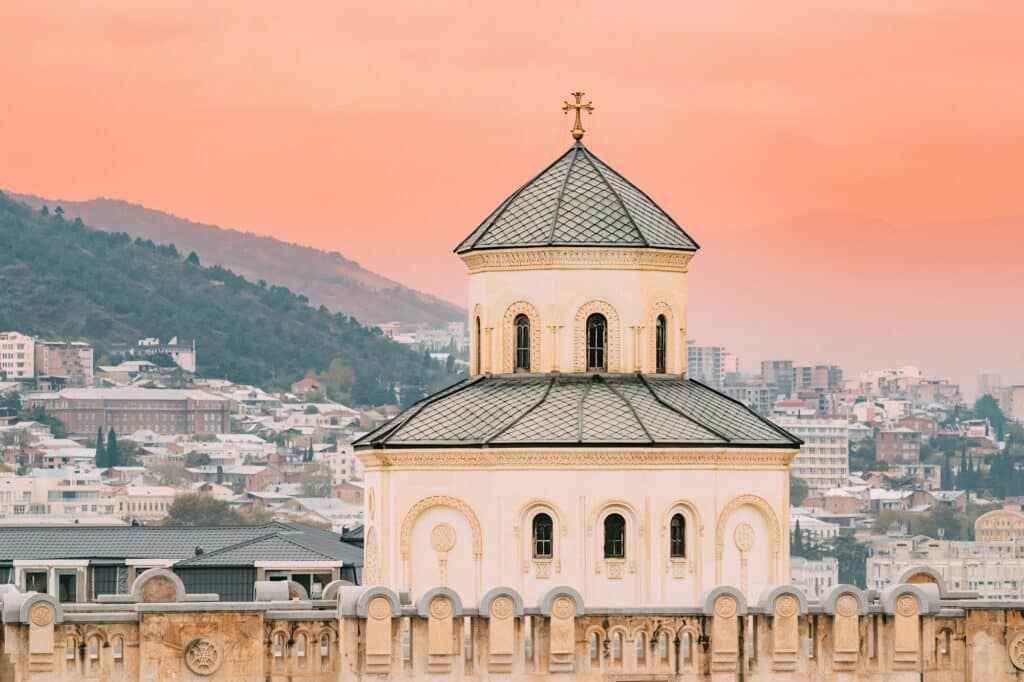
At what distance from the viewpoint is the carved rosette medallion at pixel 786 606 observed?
252ft

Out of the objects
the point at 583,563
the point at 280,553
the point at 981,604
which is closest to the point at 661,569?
the point at 583,563

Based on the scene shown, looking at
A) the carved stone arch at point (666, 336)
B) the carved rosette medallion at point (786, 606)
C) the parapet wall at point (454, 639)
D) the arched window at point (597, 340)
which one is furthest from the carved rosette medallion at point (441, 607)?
the carved stone arch at point (666, 336)

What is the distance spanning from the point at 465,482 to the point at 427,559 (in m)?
1.73

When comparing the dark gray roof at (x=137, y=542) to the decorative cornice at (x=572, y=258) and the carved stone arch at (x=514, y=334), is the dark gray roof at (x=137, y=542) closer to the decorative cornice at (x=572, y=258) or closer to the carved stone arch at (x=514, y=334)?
the carved stone arch at (x=514, y=334)

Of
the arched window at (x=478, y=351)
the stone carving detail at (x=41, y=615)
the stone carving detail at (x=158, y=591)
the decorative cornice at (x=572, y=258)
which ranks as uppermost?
the decorative cornice at (x=572, y=258)

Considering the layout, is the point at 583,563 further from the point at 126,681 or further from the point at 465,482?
Result: the point at 126,681

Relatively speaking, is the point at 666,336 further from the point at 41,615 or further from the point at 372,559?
the point at 41,615

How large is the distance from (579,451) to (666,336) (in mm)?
5115

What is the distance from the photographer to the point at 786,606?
7681 cm

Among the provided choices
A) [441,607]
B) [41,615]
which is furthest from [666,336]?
[41,615]

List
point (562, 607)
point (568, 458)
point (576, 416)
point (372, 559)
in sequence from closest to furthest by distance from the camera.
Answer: point (562, 607), point (568, 458), point (576, 416), point (372, 559)

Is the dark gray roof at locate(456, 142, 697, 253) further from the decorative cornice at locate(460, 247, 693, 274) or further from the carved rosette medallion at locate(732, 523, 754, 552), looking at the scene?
the carved rosette medallion at locate(732, 523, 754, 552)

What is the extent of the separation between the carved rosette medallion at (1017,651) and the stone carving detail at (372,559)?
12652 mm

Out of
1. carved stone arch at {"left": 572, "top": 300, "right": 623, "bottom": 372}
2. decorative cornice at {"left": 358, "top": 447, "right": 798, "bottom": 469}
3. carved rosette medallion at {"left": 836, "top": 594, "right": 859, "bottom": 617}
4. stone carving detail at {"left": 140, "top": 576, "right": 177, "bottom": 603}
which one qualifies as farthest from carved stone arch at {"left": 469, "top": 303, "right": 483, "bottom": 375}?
carved rosette medallion at {"left": 836, "top": 594, "right": 859, "bottom": 617}
